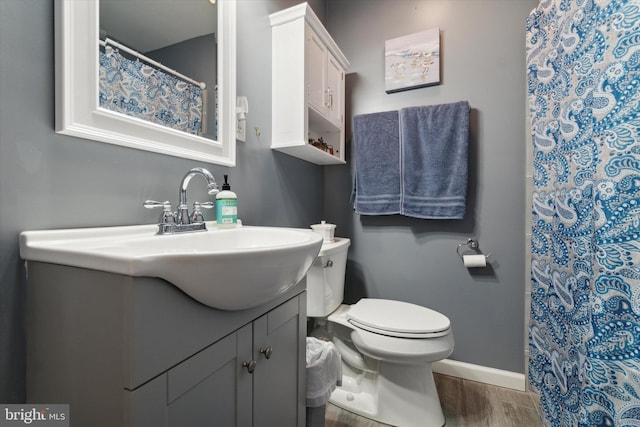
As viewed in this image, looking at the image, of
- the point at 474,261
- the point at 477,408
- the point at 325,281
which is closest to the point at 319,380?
the point at 325,281

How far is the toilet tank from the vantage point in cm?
127

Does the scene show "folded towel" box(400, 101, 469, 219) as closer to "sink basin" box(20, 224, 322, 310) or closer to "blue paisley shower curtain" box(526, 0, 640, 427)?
"blue paisley shower curtain" box(526, 0, 640, 427)

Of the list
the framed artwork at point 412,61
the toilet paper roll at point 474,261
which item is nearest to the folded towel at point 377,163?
the framed artwork at point 412,61

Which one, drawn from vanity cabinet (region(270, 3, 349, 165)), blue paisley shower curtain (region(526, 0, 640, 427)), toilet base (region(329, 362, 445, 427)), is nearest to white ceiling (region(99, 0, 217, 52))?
vanity cabinet (region(270, 3, 349, 165))

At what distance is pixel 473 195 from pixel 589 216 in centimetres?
81

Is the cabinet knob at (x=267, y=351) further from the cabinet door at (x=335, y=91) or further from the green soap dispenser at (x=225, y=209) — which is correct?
the cabinet door at (x=335, y=91)

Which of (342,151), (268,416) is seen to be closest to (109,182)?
(268,416)

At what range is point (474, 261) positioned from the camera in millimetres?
1492

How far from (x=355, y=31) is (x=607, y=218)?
1787 millimetres

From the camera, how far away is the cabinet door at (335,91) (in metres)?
1.57

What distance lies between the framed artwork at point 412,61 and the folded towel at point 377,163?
220 mm

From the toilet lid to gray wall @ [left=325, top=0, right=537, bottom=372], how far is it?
365 mm

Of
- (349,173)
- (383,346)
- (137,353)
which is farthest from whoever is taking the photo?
(349,173)

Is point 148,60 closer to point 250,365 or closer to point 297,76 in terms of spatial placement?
point 297,76
